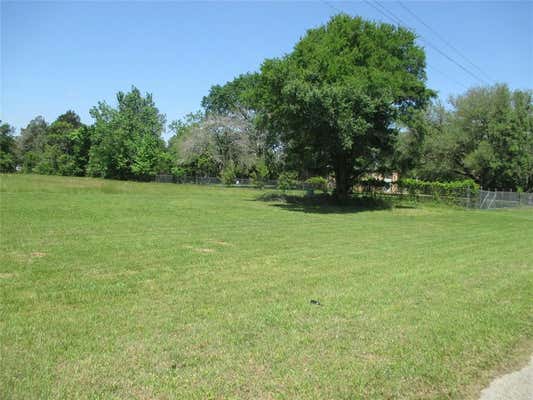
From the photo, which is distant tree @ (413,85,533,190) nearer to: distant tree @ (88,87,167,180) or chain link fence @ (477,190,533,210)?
chain link fence @ (477,190,533,210)

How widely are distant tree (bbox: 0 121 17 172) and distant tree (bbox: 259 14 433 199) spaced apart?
66.5 metres

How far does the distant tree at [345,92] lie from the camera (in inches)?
829

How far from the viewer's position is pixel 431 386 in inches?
145

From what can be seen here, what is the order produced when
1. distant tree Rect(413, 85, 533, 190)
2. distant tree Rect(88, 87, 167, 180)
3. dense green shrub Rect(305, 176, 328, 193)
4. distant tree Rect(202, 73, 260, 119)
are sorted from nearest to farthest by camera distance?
1. distant tree Rect(413, 85, 533, 190)
2. dense green shrub Rect(305, 176, 328, 193)
3. distant tree Rect(88, 87, 167, 180)
4. distant tree Rect(202, 73, 260, 119)

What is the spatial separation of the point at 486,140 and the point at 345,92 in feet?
96.7

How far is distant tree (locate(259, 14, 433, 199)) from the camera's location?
21062 millimetres

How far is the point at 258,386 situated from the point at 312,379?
1.59 ft

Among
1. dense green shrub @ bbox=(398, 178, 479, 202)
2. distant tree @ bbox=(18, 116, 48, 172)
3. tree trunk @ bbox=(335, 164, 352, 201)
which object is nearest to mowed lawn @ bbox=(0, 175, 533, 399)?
tree trunk @ bbox=(335, 164, 352, 201)

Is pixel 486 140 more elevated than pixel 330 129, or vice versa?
pixel 486 140

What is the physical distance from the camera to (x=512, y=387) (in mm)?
3809

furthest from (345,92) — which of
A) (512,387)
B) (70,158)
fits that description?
(70,158)

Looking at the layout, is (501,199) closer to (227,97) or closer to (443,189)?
(443,189)

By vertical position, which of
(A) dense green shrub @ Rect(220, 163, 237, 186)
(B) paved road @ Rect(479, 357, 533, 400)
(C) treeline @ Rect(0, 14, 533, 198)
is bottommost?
(B) paved road @ Rect(479, 357, 533, 400)

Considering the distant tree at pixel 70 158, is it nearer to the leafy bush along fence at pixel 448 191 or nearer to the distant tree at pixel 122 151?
the distant tree at pixel 122 151
